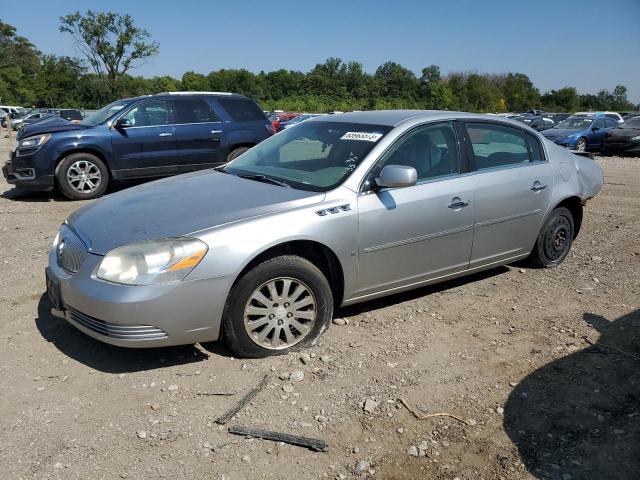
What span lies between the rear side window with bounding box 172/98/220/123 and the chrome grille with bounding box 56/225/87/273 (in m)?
6.21

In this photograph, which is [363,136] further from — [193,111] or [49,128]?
[49,128]

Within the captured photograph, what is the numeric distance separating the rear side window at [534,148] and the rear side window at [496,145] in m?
0.06

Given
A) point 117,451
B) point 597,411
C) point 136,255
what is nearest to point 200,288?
point 136,255

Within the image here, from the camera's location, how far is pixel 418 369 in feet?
11.8

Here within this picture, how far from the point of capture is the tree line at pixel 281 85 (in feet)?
185

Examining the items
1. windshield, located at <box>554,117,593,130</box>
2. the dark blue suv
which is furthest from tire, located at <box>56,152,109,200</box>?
windshield, located at <box>554,117,593,130</box>

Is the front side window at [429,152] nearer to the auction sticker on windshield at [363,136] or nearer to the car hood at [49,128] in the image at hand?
the auction sticker on windshield at [363,136]

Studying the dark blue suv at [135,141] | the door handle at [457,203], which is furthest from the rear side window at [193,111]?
the door handle at [457,203]

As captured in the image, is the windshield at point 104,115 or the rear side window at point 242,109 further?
the rear side window at point 242,109

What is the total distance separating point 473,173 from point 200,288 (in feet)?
8.04

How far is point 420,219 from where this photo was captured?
413 cm

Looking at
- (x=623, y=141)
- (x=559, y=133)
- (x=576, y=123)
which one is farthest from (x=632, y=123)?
(x=559, y=133)

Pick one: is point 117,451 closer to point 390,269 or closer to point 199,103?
point 390,269

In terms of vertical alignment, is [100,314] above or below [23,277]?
above
